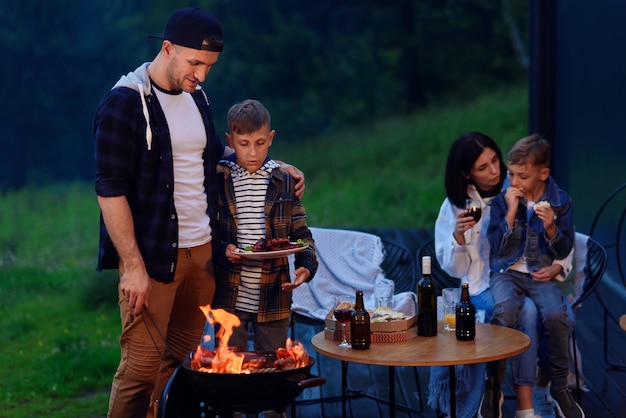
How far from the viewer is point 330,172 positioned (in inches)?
607

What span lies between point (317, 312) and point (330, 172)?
1048 centimetres

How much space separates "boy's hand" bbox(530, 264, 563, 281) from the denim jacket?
26 millimetres

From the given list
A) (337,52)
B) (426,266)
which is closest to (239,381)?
(426,266)

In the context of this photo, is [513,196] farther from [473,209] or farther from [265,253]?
[265,253]

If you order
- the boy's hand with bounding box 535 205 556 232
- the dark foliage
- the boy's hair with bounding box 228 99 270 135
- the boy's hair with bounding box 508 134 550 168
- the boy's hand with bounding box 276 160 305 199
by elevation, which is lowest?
the boy's hand with bounding box 535 205 556 232

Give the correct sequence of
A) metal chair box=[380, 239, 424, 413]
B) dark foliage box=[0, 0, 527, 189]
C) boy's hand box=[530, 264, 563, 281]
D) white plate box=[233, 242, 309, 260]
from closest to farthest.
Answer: white plate box=[233, 242, 309, 260] → boy's hand box=[530, 264, 563, 281] → metal chair box=[380, 239, 424, 413] → dark foliage box=[0, 0, 527, 189]

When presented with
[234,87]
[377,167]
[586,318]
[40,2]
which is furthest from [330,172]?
[586,318]

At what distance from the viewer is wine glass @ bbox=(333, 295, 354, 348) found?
3869 millimetres

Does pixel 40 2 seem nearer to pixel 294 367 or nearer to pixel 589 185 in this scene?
pixel 589 185

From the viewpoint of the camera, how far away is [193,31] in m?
3.49

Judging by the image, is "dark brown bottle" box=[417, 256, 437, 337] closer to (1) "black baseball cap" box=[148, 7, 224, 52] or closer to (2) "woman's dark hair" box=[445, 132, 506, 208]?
(2) "woman's dark hair" box=[445, 132, 506, 208]

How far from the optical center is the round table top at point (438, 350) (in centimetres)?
364

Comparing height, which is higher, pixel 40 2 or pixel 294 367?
pixel 40 2

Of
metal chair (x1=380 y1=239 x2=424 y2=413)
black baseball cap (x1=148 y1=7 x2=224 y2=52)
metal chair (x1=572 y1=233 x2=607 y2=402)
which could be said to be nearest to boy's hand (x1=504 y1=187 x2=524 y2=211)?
metal chair (x1=572 y1=233 x2=607 y2=402)
